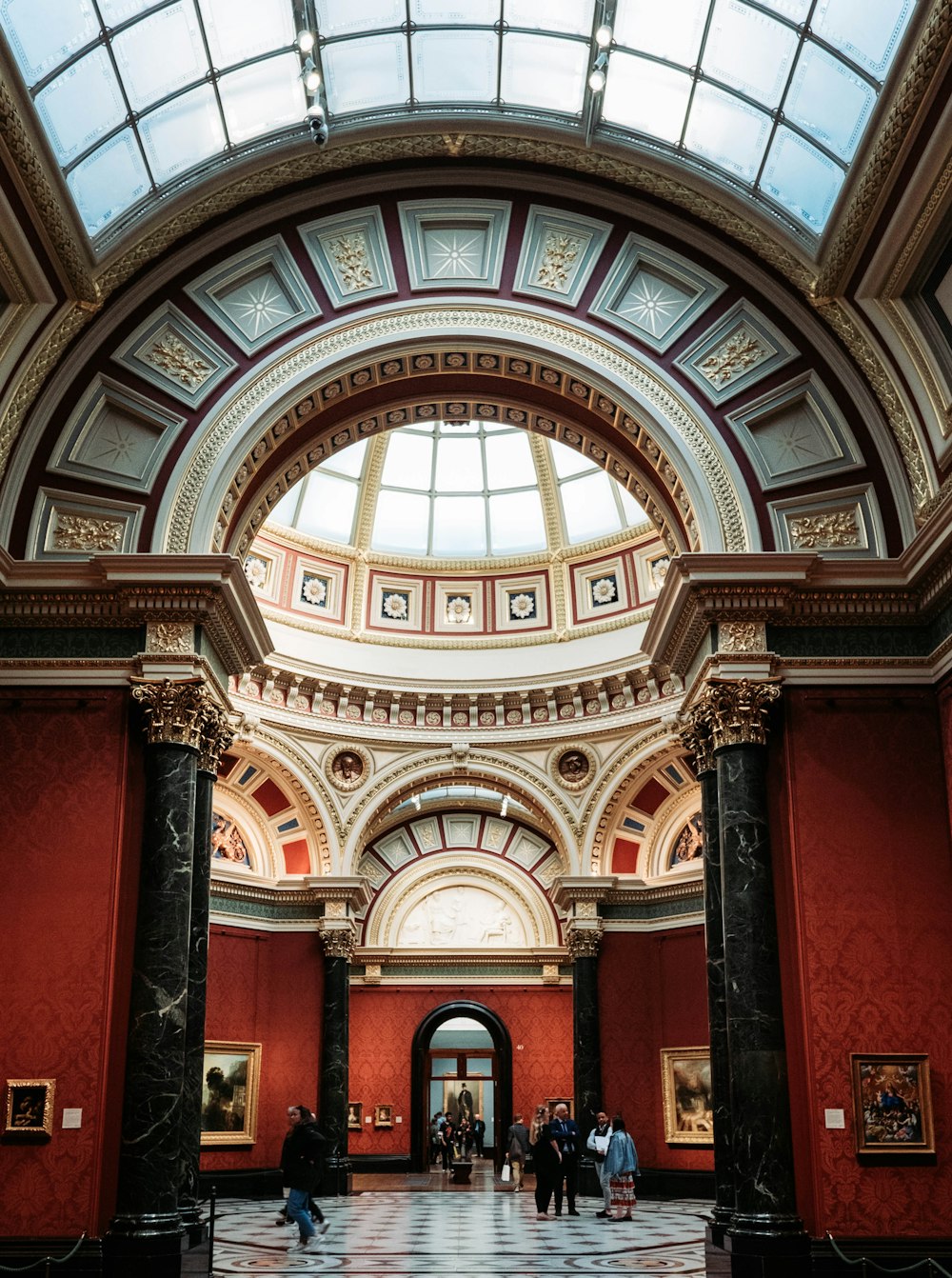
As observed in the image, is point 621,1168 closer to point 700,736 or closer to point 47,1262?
point 700,736

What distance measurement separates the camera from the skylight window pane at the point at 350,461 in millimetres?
27906

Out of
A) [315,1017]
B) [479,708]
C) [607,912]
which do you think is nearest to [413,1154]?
[315,1017]

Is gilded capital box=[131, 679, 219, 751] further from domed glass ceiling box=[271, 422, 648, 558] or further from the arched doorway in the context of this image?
the arched doorway

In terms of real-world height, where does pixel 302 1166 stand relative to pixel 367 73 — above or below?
below

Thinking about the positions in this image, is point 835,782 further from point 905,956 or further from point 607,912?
point 607,912

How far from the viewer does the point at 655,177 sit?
50.0 ft

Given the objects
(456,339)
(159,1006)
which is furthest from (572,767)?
(159,1006)

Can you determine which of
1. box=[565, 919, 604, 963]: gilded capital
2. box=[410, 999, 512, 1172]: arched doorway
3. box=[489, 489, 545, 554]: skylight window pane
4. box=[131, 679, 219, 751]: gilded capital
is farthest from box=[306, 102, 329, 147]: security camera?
box=[410, 999, 512, 1172]: arched doorway

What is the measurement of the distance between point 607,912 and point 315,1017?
6.64 metres

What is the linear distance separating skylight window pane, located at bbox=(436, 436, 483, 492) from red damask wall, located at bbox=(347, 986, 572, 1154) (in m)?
13.5

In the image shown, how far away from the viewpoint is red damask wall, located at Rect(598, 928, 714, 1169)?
971 inches

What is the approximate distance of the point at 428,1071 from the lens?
32281 mm

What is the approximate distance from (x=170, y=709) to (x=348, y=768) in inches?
558

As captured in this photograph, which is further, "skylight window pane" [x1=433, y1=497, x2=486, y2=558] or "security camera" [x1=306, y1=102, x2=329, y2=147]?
"skylight window pane" [x1=433, y1=497, x2=486, y2=558]
